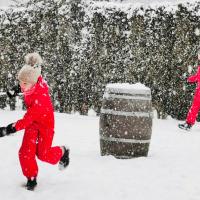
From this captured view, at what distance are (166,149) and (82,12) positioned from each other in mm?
4913

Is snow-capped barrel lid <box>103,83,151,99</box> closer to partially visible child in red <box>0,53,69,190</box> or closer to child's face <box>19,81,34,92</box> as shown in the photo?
partially visible child in red <box>0,53,69,190</box>

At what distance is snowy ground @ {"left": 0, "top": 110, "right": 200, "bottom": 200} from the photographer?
17.3 feet

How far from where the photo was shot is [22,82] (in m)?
5.38

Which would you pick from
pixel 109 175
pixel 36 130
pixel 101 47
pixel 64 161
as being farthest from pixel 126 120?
pixel 101 47

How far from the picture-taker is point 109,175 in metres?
A: 5.95

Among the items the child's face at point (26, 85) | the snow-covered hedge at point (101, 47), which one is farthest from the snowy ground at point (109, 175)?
the snow-covered hedge at point (101, 47)

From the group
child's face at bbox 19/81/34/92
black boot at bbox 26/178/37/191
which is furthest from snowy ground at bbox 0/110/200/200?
child's face at bbox 19/81/34/92

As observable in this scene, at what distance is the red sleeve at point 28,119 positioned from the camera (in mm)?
5219

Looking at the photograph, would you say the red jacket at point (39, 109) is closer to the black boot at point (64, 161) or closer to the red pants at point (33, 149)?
the red pants at point (33, 149)

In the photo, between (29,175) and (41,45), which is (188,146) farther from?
(41,45)

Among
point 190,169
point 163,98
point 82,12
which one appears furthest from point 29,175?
point 82,12

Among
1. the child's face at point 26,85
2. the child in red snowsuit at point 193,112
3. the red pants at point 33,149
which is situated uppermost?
the child's face at point 26,85

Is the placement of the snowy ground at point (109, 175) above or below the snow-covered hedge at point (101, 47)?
below

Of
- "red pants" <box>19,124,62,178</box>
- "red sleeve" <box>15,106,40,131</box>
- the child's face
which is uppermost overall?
the child's face
